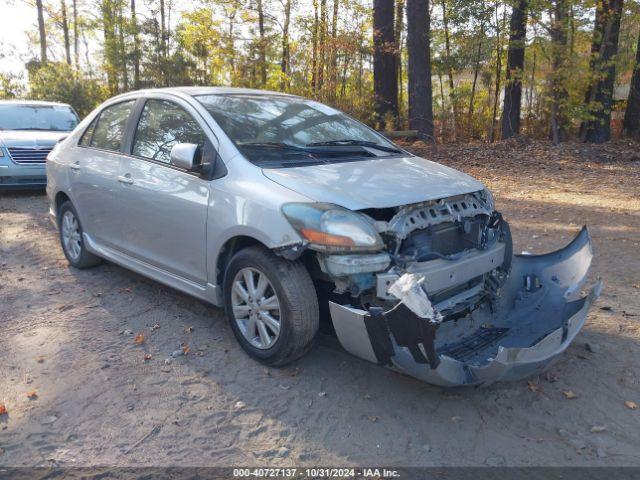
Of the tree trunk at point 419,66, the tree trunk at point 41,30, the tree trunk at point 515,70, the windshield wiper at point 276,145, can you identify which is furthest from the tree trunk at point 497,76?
the tree trunk at point 41,30

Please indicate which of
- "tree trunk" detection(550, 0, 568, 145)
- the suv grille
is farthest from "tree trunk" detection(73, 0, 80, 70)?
"tree trunk" detection(550, 0, 568, 145)

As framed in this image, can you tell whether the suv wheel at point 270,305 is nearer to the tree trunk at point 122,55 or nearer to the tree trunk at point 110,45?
the tree trunk at point 122,55

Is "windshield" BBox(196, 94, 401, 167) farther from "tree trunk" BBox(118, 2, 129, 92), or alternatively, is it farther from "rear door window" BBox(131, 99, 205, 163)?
"tree trunk" BBox(118, 2, 129, 92)

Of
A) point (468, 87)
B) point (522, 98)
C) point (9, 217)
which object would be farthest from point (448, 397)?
point (468, 87)

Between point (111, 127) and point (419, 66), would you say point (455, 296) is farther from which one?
point (419, 66)

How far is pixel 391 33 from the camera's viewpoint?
53.8 feet

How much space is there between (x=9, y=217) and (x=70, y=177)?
12.2 feet

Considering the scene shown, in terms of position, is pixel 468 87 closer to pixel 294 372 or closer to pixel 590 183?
pixel 590 183

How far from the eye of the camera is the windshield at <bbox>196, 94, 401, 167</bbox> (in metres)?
4.22

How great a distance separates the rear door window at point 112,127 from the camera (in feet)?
17.1

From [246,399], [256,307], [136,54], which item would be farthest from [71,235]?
[136,54]

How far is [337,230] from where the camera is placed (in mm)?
3379

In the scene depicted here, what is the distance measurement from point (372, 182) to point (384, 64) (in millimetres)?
14275

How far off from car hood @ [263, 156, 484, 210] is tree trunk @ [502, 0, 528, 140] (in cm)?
1241
